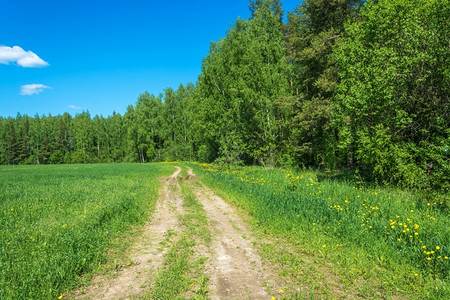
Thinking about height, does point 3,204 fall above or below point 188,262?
above

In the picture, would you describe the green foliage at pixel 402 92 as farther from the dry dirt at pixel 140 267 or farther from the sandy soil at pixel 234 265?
the dry dirt at pixel 140 267

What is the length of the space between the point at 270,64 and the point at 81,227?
916 inches

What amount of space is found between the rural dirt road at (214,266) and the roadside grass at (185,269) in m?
0.15

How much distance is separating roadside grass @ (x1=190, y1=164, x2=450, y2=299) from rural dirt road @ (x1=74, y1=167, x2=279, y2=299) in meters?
0.51

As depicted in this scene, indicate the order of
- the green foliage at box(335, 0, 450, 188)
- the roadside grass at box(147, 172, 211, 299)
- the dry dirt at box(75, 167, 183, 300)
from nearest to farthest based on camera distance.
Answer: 1. the roadside grass at box(147, 172, 211, 299)
2. the dry dirt at box(75, 167, 183, 300)
3. the green foliage at box(335, 0, 450, 188)

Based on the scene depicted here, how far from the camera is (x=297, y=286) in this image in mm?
4477

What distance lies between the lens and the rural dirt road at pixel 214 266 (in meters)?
4.37

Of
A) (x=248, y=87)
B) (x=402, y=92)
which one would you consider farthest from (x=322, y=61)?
(x=248, y=87)

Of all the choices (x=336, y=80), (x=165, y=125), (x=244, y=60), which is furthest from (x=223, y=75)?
(x=165, y=125)

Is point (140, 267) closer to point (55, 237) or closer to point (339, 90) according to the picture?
point (55, 237)

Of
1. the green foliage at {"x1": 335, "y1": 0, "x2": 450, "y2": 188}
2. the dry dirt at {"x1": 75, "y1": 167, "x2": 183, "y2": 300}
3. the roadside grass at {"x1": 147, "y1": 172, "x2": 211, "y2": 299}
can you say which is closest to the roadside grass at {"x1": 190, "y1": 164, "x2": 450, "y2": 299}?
the roadside grass at {"x1": 147, "y1": 172, "x2": 211, "y2": 299}

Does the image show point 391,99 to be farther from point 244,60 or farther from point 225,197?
point 244,60

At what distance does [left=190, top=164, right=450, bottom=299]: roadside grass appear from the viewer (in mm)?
4367

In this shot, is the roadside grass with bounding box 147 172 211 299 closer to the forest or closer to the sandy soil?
the sandy soil
